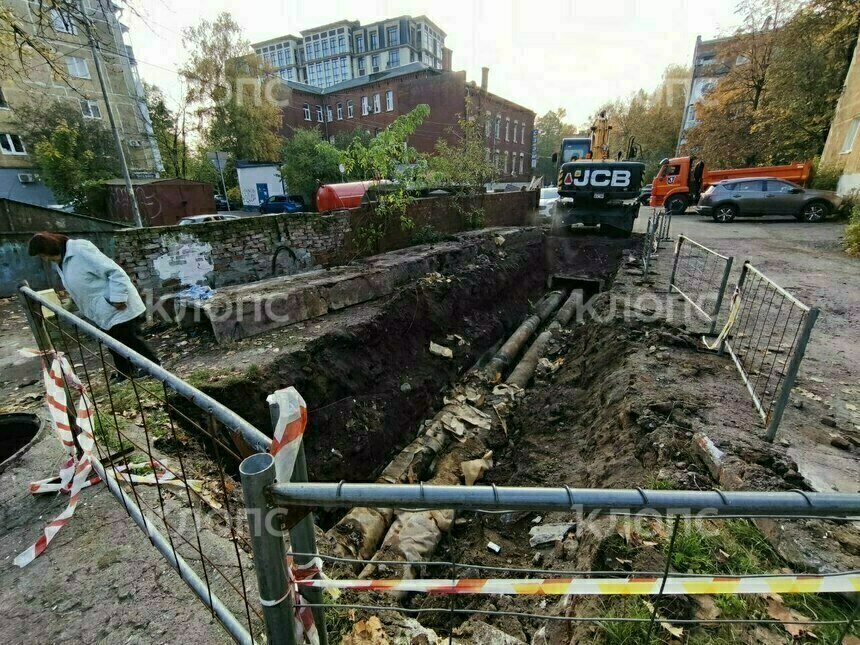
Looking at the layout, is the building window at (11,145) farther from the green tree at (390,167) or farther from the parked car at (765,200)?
the parked car at (765,200)

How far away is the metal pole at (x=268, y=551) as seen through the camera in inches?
39.1

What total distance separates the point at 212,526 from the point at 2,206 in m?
9.68

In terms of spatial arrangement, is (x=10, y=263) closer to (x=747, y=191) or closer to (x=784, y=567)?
(x=784, y=567)

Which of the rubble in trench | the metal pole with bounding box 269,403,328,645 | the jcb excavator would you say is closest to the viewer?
the metal pole with bounding box 269,403,328,645

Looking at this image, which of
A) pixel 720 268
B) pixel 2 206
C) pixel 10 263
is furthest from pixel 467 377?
pixel 2 206

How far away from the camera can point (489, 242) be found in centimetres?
1098

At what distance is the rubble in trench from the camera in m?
2.08

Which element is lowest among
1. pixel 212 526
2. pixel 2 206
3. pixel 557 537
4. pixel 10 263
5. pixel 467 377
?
pixel 467 377

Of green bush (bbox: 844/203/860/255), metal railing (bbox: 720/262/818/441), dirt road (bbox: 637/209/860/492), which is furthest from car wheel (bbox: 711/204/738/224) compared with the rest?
metal railing (bbox: 720/262/818/441)

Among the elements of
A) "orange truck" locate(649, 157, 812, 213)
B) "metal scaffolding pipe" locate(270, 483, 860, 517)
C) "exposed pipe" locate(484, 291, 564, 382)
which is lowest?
"exposed pipe" locate(484, 291, 564, 382)

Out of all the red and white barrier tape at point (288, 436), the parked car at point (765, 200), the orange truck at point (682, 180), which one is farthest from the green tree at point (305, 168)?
the red and white barrier tape at point (288, 436)

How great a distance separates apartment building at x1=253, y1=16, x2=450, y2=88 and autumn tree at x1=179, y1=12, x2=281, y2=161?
2080 cm

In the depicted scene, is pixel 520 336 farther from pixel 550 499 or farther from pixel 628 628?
pixel 550 499

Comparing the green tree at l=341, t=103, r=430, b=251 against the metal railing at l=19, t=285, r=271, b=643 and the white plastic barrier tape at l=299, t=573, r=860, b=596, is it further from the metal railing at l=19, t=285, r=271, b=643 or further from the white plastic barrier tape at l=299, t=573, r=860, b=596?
the white plastic barrier tape at l=299, t=573, r=860, b=596
